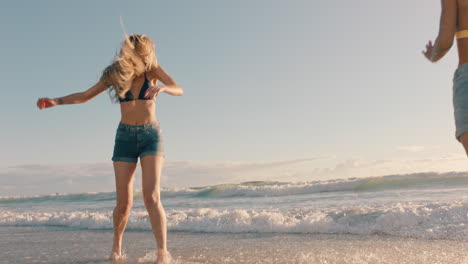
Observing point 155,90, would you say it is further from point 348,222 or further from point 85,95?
point 348,222

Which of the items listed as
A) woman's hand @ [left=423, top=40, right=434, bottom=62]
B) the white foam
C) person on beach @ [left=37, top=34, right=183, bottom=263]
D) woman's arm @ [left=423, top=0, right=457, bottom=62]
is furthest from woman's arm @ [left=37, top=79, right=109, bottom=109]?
the white foam

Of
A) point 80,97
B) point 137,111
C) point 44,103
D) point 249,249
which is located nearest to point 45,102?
point 44,103

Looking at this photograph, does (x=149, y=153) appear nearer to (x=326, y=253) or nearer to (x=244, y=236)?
(x=326, y=253)

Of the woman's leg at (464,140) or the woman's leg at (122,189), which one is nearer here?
the woman's leg at (464,140)

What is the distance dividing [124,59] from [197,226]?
3.81m

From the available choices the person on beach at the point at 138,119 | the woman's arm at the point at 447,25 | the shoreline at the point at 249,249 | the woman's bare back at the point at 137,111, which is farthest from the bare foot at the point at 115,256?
the woman's arm at the point at 447,25

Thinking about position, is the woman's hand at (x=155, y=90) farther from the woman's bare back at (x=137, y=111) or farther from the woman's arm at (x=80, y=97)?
the woman's arm at (x=80, y=97)

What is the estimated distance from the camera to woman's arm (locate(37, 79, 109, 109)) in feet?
13.3

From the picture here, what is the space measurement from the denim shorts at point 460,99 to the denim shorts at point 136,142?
103 inches

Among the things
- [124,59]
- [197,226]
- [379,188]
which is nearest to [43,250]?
[197,226]

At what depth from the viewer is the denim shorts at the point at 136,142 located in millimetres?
4031

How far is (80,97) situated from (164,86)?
102 centimetres

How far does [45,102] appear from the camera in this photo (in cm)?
404

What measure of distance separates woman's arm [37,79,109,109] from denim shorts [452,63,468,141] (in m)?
3.21
